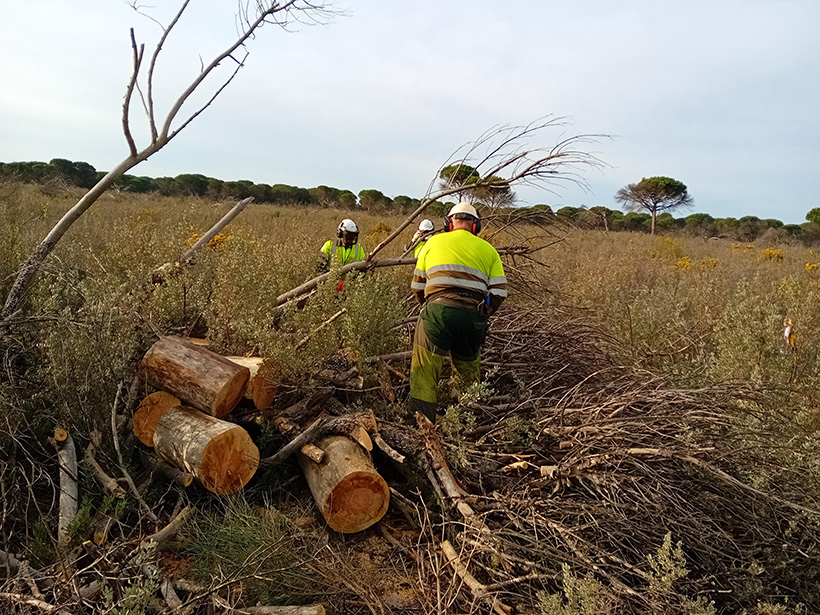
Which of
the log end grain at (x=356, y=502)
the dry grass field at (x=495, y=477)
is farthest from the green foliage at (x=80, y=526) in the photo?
the log end grain at (x=356, y=502)

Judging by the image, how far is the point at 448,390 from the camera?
4.07 m

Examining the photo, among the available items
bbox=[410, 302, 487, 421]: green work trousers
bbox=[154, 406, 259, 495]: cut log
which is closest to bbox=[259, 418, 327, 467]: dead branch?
bbox=[154, 406, 259, 495]: cut log

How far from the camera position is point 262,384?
349cm

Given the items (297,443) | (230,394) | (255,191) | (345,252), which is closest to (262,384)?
(230,394)

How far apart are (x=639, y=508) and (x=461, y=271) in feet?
6.39

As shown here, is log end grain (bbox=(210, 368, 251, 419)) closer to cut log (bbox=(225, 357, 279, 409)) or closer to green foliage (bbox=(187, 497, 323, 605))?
cut log (bbox=(225, 357, 279, 409))

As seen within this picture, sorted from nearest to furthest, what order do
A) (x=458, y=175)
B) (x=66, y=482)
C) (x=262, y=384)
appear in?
(x=66, y=482) < (x=262, y=384) < (x=458, y=175)

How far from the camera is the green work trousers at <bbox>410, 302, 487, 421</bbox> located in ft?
12.4

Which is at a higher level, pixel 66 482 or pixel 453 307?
pixel 453 307

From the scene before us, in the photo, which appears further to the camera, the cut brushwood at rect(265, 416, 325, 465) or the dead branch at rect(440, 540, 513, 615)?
the cut brushwood at rect(265, 416, 325, 465)

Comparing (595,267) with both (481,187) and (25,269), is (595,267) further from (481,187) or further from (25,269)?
(25,269)

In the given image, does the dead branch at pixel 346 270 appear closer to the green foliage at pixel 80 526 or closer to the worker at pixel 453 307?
the worker at pixel 453 307

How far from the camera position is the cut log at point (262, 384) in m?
3.46

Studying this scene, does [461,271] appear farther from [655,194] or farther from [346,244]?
A: [655,194]
